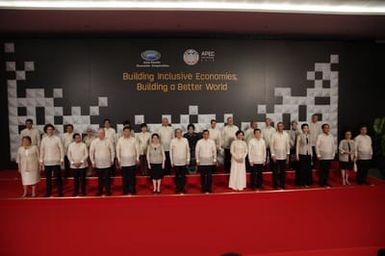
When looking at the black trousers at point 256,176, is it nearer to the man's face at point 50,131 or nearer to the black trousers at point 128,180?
the black trousers at point 128,180

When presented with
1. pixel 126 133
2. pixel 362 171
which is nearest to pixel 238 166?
A: pixel 126 133

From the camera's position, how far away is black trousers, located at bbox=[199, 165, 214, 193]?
226 inches

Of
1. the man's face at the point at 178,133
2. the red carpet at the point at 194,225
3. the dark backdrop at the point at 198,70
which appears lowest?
the red carpet at the point at 194,225

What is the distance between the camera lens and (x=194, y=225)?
15.3ft

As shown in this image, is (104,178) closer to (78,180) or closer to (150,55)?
(78,180)

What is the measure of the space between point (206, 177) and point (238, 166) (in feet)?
2.14

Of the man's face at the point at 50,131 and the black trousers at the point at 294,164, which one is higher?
the man's face at the point at 50,131

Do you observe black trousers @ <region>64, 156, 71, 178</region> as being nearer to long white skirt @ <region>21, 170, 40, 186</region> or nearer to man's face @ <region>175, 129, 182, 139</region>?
long white skirt @ <region>21, 170, 40, 186</region>

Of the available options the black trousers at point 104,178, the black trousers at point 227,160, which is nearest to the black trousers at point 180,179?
the black trousers at point 104,178

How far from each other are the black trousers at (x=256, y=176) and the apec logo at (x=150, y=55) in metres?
3.46

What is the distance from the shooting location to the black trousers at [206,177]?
226 inches

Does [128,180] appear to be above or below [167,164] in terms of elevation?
below

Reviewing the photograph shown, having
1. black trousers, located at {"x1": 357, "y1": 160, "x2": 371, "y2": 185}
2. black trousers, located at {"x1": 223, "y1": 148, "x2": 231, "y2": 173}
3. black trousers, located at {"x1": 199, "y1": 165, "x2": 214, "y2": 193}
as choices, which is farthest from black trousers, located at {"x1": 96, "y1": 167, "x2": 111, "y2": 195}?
black trousers, located at {"x1": 357, "y1": 160, "x2": 371, "y2": 185}

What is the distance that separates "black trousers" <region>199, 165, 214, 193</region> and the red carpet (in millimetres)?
776
